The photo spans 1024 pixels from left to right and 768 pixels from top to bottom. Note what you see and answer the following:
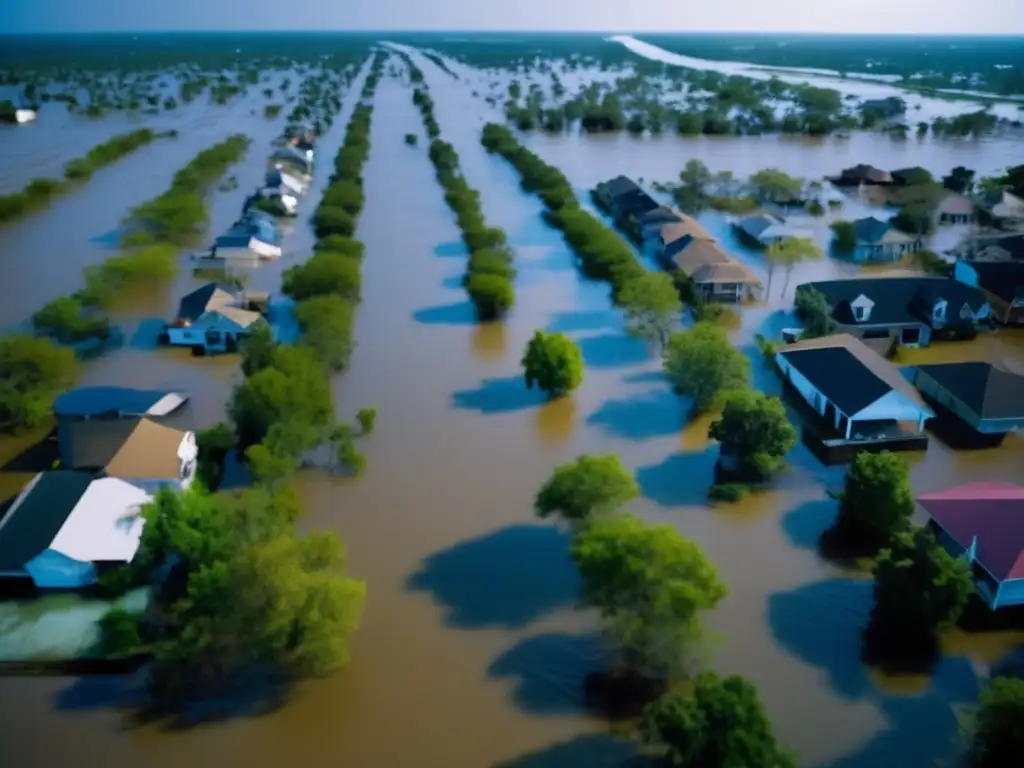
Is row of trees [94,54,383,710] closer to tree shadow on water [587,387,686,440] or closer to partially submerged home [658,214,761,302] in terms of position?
tree shadow on water [587,387,686,440]

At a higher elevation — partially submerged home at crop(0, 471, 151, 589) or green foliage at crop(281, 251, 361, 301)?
green foliage at crop(281, 251, 361, 301)

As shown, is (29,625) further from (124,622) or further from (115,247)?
(115,247)

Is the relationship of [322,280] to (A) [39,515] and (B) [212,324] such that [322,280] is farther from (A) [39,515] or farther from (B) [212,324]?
(A) [39,515]

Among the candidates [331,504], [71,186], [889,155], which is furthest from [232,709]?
[889,155]

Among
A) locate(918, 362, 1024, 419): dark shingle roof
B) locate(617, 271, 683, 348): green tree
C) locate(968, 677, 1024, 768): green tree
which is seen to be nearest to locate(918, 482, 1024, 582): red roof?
locate(968, 677, 1024, 768): green tree

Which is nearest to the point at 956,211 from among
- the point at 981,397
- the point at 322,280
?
the point at 981,397
